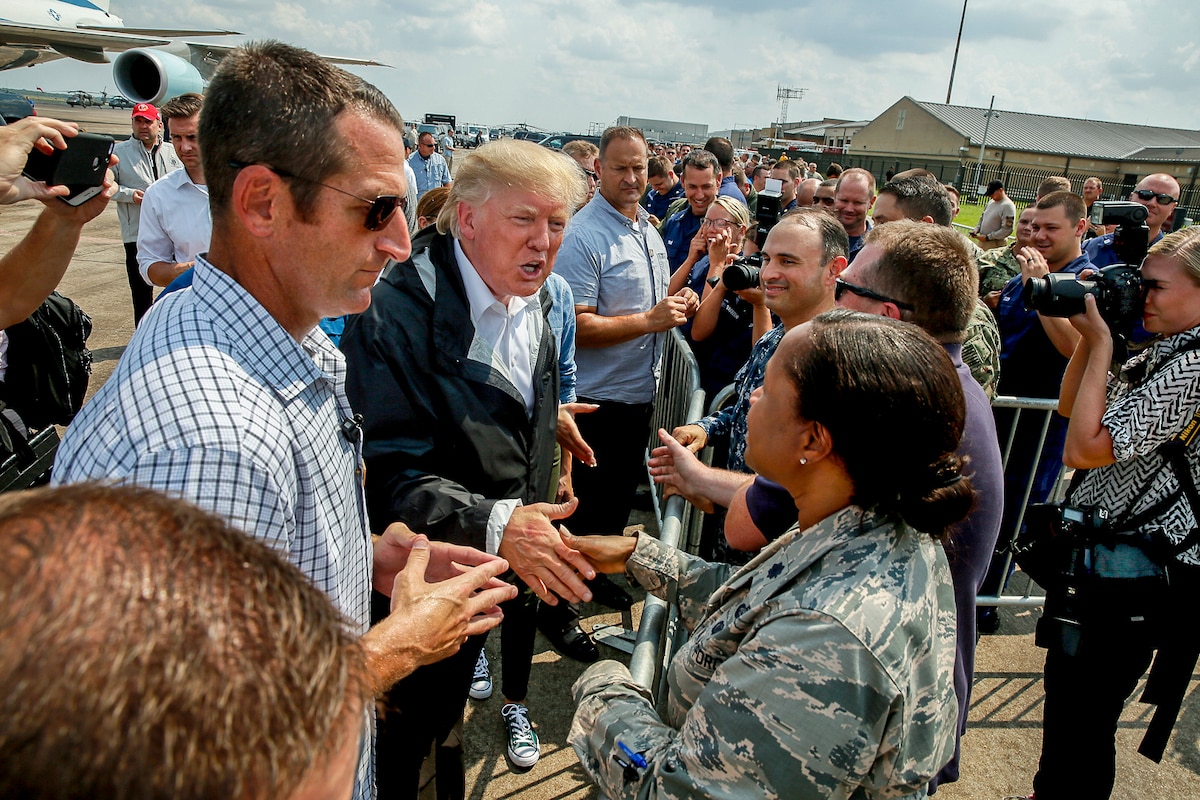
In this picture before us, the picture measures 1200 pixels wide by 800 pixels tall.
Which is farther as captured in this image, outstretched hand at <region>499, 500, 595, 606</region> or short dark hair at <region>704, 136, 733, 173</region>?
short dark hair at <region>704, 136, 733, 173</region>

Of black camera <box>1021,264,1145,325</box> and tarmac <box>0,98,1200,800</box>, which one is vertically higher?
black camera <box>1021,264,1145,325</box>

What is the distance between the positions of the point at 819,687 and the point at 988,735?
2.75 m

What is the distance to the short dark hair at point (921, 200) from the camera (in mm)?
4496

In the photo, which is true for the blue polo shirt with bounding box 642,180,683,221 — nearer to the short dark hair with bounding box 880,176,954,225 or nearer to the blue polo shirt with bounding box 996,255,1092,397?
the short dark hair with bounding box 880,176,954,225

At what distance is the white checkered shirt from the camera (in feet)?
3.67

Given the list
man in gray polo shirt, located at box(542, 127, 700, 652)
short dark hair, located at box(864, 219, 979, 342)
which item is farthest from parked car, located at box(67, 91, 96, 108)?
short dark hair, located at box(864, 219, 979, 342)

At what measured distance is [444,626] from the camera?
1.49 m

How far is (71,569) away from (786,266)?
2818 mm

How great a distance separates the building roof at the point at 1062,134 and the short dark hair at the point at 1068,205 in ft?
187

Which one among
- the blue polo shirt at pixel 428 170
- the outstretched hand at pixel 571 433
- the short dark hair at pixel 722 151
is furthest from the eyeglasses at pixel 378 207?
the blue polo shirt at pixel 428 170

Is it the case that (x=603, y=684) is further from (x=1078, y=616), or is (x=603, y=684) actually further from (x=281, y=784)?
(x=1078, y=616)

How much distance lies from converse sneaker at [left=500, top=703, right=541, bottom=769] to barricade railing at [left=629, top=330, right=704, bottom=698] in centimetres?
72

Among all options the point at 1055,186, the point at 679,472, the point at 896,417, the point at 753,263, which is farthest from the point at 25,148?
the point at 1055,186

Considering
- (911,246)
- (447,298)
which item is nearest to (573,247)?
(447,298)
